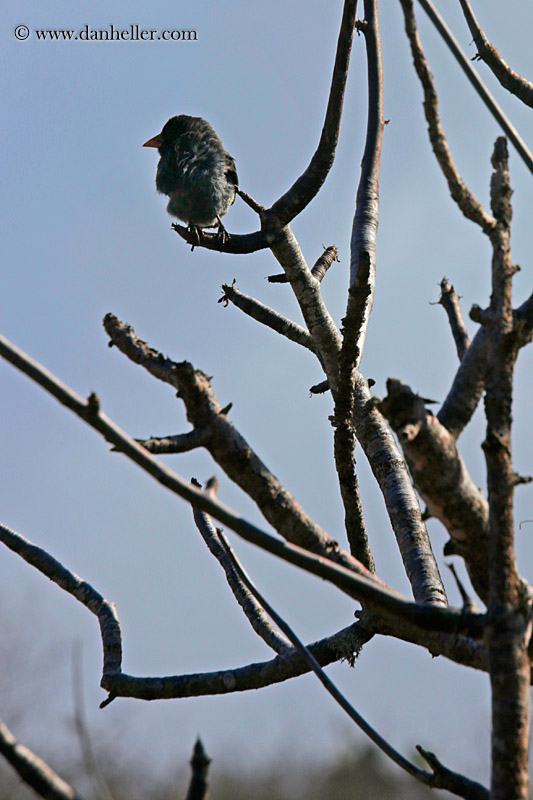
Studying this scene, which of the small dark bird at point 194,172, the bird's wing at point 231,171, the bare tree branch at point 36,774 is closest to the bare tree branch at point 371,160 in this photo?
the small dark bird at point 194,172

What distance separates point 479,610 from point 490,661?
15 cm

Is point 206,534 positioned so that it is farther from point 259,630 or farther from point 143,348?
point 143,348

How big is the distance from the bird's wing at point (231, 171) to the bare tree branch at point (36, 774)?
5260 mm

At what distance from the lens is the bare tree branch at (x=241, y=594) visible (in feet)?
11.1

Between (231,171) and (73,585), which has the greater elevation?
(231,171)

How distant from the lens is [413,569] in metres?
3.27

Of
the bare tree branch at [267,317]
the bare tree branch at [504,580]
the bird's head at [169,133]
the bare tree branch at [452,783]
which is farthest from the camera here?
the bird's head at [169,133]

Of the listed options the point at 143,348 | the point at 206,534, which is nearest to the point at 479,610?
the point at 143,348

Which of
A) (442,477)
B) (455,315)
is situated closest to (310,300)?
(455,315)

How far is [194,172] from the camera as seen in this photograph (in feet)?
20.2

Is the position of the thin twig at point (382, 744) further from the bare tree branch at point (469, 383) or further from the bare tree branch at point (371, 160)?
the bare tree branch at point (371, 160)

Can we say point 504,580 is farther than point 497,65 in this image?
No

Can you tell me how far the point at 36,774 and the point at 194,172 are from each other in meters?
5.29

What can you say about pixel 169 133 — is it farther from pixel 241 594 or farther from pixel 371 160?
pixel 241 594
